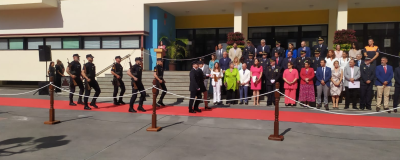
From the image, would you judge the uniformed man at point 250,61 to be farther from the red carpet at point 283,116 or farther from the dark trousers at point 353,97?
the dark trousers at point 353,97

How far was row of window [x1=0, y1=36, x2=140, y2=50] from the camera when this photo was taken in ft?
54.3

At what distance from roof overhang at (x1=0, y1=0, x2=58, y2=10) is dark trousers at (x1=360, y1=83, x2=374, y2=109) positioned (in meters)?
16.6

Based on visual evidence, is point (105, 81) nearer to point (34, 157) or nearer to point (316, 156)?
point (34, 157)

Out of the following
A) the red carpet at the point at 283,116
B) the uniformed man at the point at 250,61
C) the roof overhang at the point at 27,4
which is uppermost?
the roof overhang at the point at 27,4

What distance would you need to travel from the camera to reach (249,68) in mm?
11758

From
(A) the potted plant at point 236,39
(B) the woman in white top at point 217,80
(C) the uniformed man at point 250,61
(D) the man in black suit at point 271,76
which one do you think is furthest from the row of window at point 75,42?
(D) the man in black suit at point 271,76

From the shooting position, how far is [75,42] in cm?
1736

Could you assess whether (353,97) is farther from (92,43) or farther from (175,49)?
(92,43)

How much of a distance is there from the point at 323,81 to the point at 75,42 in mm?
14316

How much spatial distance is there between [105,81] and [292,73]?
9.23m

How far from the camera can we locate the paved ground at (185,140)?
5254mm

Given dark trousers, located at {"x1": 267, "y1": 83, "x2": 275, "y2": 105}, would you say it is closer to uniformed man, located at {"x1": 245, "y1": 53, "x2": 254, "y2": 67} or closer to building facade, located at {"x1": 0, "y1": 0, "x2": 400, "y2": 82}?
uniformed man, located at {"x1": 245, "y1": 53, "x2": 254, "y2": 67}

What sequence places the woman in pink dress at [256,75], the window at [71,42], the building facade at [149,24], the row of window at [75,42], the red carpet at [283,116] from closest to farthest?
the red carpet at [283,116] → the woman in pink dress at [256,75] → the building facade at [149,24] → the row of window at [75,42] → the window at [71,42]

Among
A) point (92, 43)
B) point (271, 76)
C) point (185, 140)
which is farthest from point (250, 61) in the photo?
point (92, 43)
